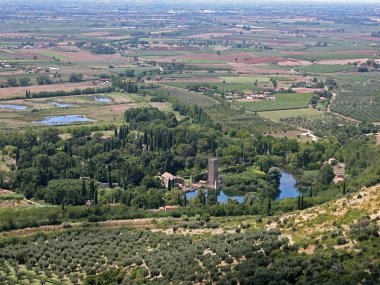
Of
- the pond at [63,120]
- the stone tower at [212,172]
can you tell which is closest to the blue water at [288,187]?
the stone tower at [212,172]

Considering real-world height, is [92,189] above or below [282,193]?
above

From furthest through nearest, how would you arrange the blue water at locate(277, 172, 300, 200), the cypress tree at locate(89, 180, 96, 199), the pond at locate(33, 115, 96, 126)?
the pond at locate(33, 115, 96, 126) < the blue water at locate(277, 172, 300, 200) < the cypress tree at locate(89, 180, 96, 199)

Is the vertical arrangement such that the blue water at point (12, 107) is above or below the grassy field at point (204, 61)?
above

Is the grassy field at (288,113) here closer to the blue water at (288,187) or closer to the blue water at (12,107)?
the blue water at (288,187)

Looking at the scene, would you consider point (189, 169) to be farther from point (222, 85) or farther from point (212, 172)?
point (222, 85)

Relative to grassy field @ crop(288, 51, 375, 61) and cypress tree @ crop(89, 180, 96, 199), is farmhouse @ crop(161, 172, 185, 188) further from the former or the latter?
grassy field @ crop(288, 51, 375, 61)

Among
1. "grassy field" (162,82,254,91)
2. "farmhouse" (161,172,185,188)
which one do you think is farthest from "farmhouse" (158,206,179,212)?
"grassy field" (162,82,254,91)

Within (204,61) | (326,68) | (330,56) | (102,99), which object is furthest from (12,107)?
(330,56)
